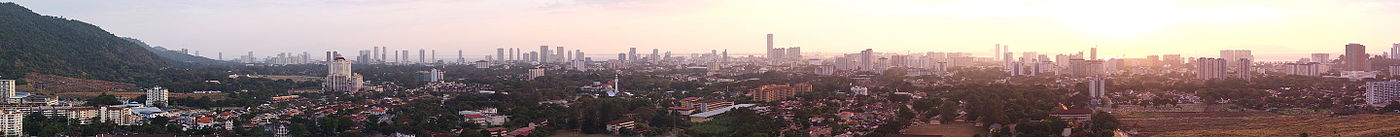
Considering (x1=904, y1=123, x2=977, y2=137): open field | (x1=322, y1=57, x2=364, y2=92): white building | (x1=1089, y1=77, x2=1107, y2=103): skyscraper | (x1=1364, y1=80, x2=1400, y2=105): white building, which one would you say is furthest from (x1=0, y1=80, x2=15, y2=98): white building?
(x1=1364, y1=80, x2=1400, y2=105): white building

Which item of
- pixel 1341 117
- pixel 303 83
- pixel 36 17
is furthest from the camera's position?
pixel 36 17

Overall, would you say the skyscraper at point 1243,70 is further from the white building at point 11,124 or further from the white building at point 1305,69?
the white building at point 11,124

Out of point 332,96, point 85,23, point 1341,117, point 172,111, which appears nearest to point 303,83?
point 332,96

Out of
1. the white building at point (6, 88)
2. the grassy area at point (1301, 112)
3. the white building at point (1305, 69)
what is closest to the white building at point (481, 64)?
the white building at point (6, 88)

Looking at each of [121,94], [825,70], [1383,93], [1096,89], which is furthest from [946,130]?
[825,70]

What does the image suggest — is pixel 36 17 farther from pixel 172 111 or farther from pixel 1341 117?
pixel 1341 117

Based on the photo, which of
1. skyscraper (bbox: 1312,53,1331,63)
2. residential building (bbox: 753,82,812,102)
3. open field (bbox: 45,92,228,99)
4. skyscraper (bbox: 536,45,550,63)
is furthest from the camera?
skyscraper (bbox: 536,45,550,63)

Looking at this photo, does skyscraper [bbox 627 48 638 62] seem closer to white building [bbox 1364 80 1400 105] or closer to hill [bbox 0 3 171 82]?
hill [bbox 0 3 171 82]
